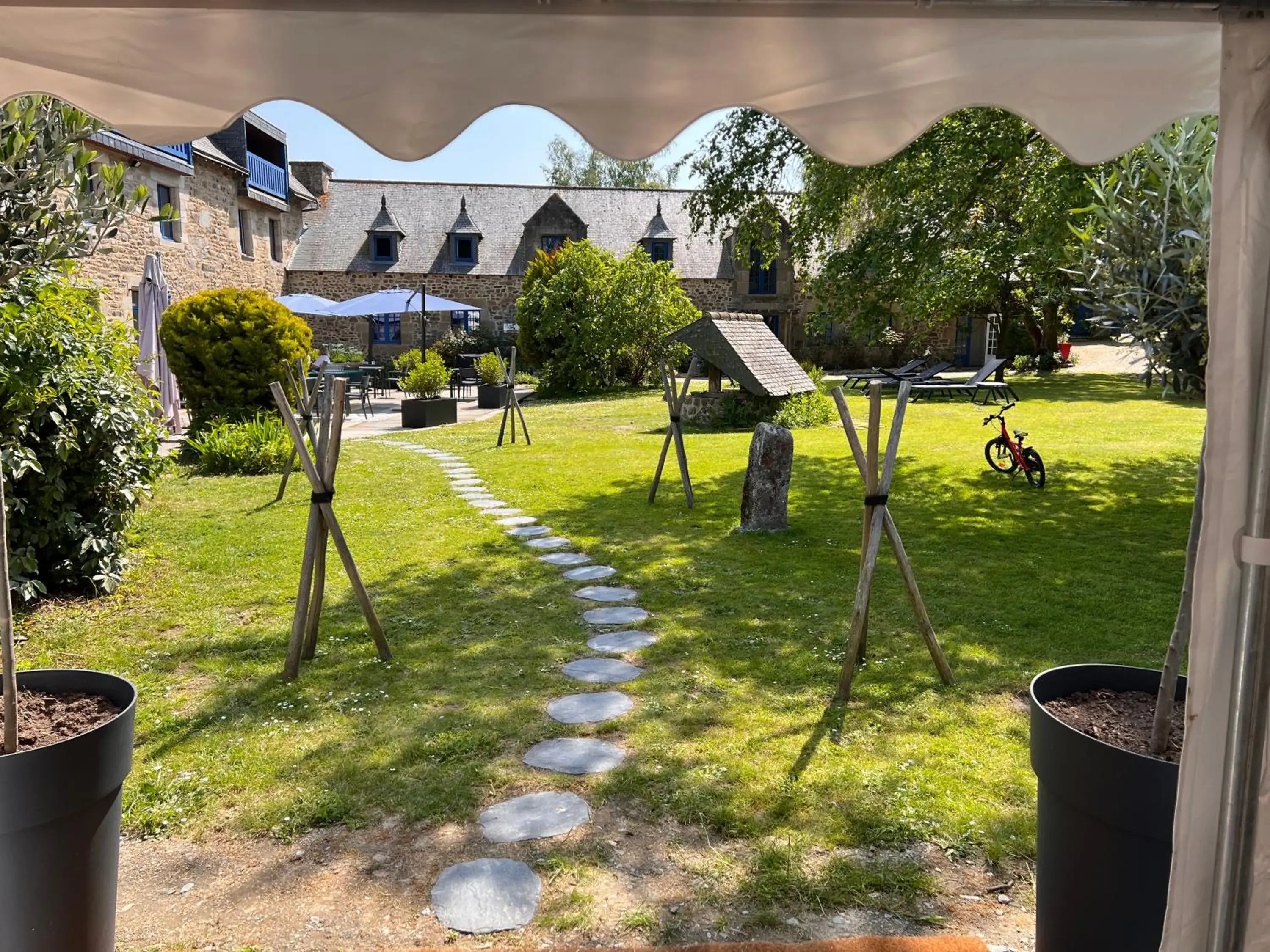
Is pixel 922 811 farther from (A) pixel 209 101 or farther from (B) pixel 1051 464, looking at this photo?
(B) pixel 1051 464

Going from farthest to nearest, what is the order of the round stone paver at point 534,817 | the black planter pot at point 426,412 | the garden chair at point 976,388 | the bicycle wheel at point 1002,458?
the garden chair at point 976,388, the black planter pot at point 426,412, the bicycle wheel at point 1002,458, the round stone paver at point 534,817

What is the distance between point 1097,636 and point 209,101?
502cm

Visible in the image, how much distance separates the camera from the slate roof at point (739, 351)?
13406mm

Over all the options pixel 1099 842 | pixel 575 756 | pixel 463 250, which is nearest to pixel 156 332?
pixel 575 756

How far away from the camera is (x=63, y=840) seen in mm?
2119

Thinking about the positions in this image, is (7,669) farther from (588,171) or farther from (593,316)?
(588,171)

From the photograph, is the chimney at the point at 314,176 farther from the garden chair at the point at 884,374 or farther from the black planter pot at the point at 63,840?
the black planter pot at the point at 63,840

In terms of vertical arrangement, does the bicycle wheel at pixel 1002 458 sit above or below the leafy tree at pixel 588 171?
below

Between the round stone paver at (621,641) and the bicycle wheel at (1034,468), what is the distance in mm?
6124

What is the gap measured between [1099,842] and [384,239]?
3019 centimetres

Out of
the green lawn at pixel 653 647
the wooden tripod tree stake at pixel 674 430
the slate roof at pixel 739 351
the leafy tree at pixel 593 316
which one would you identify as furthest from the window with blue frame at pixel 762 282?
the wooden tripod tree stake at pixel 674 430

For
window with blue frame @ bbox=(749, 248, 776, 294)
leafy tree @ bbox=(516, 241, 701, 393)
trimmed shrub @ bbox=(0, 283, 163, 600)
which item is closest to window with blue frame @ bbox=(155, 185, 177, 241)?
leafy tree @ bbox=(516, 241, 701, 393)

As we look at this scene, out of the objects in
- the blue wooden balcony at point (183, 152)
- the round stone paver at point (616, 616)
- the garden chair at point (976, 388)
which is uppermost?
the blue wooden balcony at point (183, 152)

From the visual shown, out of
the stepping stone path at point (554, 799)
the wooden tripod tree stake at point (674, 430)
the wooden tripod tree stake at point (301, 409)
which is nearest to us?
the stepping stone path at point (554, 799)
